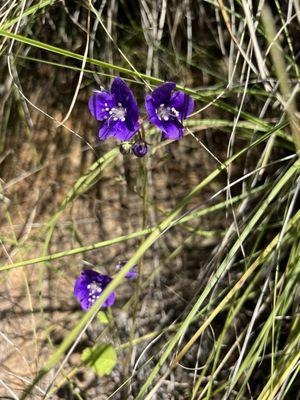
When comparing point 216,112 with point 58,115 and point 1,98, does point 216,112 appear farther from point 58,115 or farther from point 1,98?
point 1,98

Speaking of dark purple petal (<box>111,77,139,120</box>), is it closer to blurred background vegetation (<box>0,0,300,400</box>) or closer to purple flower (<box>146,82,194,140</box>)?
purple flower (<box>146,82,194,140</box>)

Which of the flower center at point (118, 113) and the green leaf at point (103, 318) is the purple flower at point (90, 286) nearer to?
the green leaf at point (103, 318)

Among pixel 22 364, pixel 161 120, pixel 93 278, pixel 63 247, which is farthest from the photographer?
pixel 63 247

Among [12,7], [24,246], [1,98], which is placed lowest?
[24,246]

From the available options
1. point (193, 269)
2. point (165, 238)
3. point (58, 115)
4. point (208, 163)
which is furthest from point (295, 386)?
point (58, 115)

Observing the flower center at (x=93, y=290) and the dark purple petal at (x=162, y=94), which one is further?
the flower center at (x=93, y=290)

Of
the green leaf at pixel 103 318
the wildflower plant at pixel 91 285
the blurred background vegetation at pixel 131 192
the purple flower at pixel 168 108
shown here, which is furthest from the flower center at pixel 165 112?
the green leaf at pixel 103 318

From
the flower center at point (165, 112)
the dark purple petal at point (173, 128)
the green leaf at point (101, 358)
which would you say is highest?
the flower center at point (165, 112)
